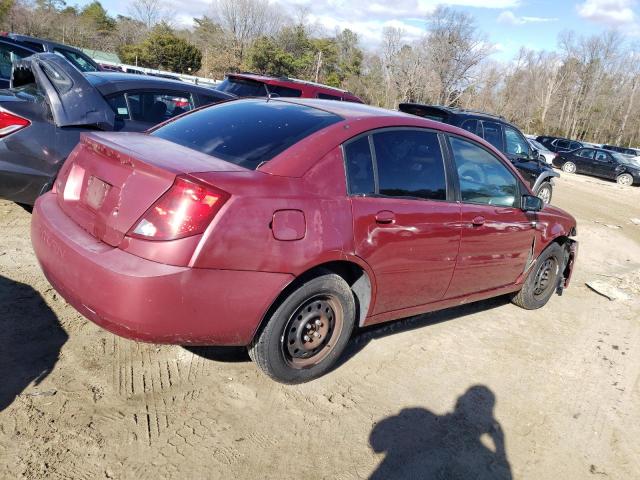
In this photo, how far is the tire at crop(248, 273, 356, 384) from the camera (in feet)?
9.56

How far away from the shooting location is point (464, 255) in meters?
3.87

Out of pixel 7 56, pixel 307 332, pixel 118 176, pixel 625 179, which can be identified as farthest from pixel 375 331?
pixel 625 179

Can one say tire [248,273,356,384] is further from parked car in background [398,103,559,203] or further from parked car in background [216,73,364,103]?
parked car in background [398,103,559,203]

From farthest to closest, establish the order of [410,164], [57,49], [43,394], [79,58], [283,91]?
[79,58] < [57,49] < [283,91] < [410,164] < [43,394]

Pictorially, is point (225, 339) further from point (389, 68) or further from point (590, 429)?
point (389, 68)

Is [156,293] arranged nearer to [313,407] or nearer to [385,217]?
[313,407]

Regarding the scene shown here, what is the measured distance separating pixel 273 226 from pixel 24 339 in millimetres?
1812

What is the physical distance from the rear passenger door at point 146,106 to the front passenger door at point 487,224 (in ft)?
11.7

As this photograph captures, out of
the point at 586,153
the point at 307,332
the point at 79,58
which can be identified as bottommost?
the point at 307,332

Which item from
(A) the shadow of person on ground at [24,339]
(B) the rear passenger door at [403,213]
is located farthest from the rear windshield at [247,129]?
(A) the shadow of person on ground at [24,339]

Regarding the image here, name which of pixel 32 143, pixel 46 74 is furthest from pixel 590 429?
pixel 46 74

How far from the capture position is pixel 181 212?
2.46 m

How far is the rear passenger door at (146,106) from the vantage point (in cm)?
564

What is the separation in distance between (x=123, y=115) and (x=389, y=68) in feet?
136
